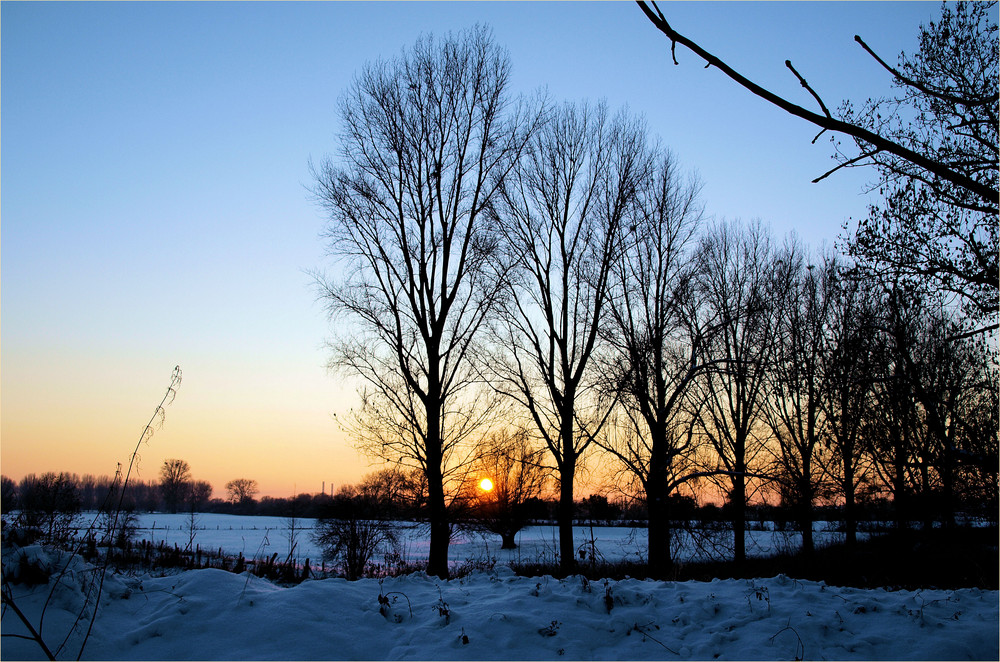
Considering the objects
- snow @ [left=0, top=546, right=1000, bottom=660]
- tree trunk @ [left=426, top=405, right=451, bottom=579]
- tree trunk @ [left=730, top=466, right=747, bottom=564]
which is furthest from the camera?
tree trunk @ [left=730, top=466, right=747, bottom=564]

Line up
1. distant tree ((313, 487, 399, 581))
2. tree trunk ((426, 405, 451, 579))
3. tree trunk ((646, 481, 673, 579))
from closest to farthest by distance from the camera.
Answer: tree trunk ((426, 405, 451, 579)) < tree trunk ((646, 481, 673, 579)) < distant tree ((313, 487, 399, 581))

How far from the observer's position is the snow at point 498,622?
15.1 ft

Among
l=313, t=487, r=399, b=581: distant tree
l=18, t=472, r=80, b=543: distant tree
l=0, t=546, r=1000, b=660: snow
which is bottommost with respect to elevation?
l=313, t=487, r=399, b=581: distant tree

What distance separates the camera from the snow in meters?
4.60

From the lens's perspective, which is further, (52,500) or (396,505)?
(396,505)

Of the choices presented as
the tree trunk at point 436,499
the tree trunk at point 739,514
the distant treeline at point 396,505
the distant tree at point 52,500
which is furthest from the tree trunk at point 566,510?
the distant tree at point 52,500

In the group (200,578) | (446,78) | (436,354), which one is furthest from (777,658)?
(446,78)

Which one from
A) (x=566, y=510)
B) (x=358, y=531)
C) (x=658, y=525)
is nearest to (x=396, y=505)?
(x=358, y=531)

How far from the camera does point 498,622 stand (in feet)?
16.9

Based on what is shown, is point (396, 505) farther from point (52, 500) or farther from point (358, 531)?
point (52, 500)

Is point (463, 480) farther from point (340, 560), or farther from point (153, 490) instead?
point (153, 490)

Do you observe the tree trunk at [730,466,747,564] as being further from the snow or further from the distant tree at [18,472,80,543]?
the distant tree at [18,472,80,543]

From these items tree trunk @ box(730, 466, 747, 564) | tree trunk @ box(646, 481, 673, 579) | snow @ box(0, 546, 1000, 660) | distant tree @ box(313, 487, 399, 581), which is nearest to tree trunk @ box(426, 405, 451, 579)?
distant tree @ box(313, 487, 399, 581)

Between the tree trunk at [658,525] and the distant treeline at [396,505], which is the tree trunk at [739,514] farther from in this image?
the tree trunk at [658,525]
